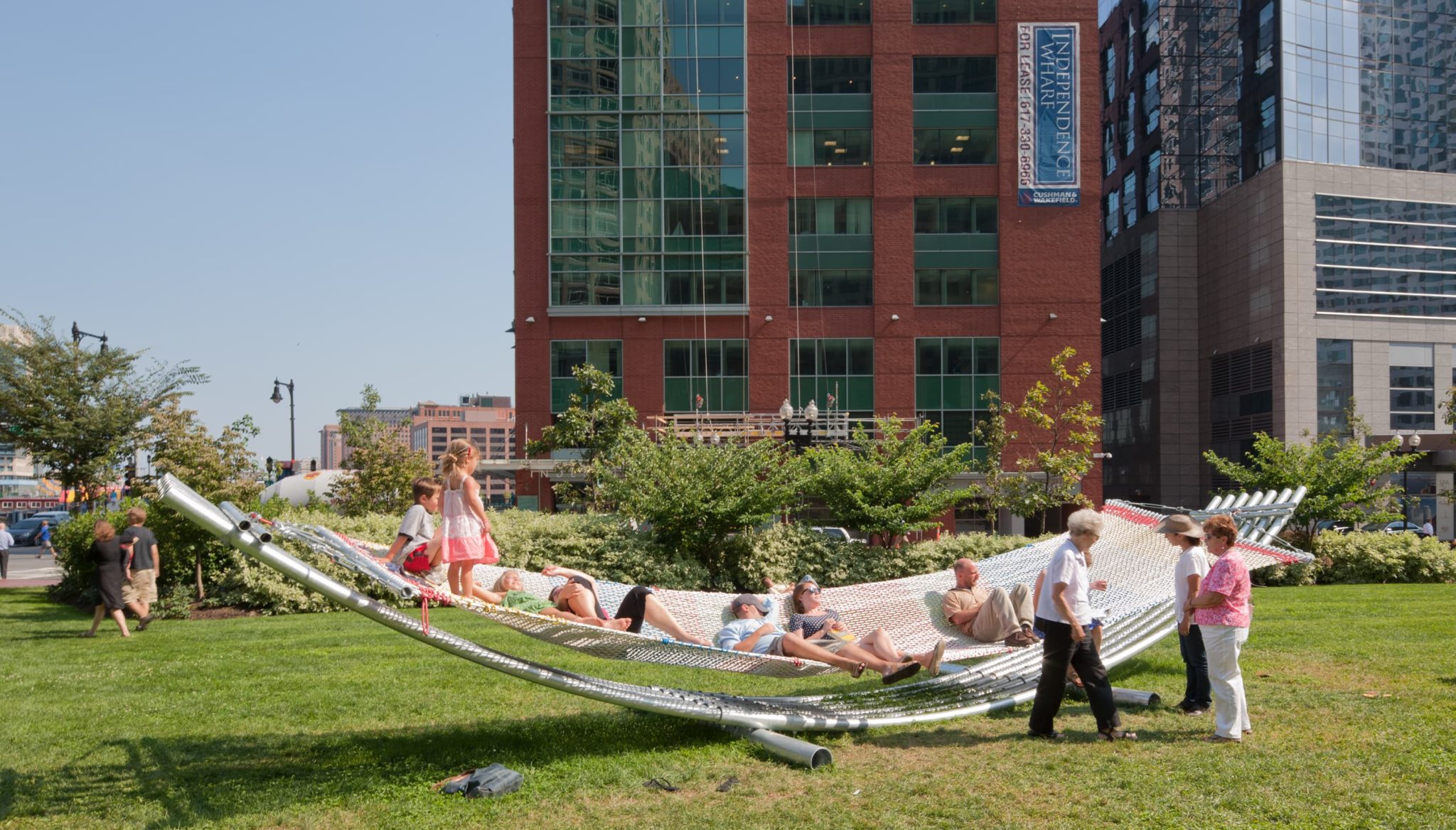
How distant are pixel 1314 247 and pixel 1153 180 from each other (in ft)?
43.6

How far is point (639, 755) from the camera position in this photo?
23.6ft

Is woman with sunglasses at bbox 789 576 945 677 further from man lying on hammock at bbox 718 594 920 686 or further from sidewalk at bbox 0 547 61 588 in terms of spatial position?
sidewalk at bbox 0 547 61 588

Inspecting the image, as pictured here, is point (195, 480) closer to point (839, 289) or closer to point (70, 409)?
point (70, 409)

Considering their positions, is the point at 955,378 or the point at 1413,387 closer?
the point at 955,378

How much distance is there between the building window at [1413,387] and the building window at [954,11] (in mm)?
25044

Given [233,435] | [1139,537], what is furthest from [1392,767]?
[233,435]

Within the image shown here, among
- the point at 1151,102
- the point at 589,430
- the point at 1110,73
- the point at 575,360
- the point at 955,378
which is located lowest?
the point at 589,430

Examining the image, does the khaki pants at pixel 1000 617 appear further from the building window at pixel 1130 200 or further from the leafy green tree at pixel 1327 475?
the building window at pixel 1130 200

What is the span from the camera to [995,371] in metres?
36.9

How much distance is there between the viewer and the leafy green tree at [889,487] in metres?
20.0

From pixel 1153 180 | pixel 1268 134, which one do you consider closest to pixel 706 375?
pixel 1268 134

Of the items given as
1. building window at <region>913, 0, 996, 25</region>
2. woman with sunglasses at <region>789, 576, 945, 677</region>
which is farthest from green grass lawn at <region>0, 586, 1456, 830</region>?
building window at <region>913, 0, 996, 25</region>

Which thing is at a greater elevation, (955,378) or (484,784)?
(955,378)

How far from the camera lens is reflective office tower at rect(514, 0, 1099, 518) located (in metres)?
36.8
